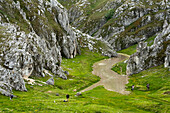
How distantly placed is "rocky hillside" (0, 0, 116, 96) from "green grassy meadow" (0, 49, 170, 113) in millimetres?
7139

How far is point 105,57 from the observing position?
A: 185 m

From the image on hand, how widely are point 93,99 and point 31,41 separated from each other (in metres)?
49.5

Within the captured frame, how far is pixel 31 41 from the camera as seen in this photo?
8488cm

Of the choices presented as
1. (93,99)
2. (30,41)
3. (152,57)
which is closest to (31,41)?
(30,41)

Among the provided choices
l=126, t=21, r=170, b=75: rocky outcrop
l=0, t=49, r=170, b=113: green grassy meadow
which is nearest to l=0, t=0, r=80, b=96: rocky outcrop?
l=0, t=49, r=170, b=113: green grassy meadow

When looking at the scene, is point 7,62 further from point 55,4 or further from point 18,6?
point 55,4

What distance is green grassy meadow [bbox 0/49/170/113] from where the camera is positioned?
36812 mm

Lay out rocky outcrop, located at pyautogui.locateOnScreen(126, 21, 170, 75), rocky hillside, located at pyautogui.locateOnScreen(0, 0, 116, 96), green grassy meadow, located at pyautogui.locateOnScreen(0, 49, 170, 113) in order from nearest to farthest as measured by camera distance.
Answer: green grassy meadow, located at pyautogui.locateOnScreen(0, 49, 170, 113), rocky hillside, located at pyautogui.locateOnScreen(0, 0, 116, 96), rocky outcrop, located at pyautogui.locateOnScreen(126, 21, 170, 75)

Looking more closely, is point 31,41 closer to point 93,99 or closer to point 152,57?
point 93,99

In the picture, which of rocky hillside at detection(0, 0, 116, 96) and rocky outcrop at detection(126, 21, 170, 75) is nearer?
rocky hillside at detection(0, 0, 116, 96)

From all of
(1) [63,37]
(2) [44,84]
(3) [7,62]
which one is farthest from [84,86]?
(1) [63,37]

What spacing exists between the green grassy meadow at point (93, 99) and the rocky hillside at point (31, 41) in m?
7.14

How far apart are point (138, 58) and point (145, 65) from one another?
8013mm

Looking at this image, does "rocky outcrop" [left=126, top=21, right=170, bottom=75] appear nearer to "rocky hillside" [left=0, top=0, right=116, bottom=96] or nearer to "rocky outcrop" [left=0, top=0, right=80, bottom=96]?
"rocky hillside" [left=0, top=0, right=116, bottom=96]
